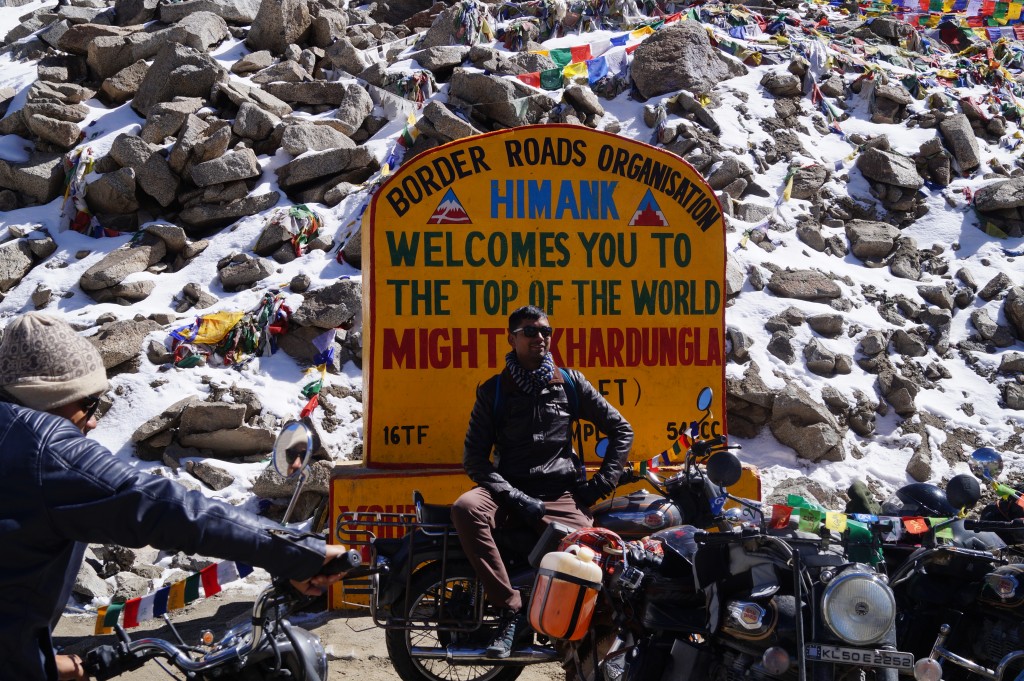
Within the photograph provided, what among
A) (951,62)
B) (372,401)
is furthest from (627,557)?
(951,62)

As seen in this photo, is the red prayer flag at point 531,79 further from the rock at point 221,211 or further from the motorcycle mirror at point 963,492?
the motorcycle mirror at point 963,492

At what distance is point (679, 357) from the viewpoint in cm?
672

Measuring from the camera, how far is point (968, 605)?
4.26 m

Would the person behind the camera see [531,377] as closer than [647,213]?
Yes

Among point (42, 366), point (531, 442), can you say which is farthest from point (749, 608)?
point (42, 366)

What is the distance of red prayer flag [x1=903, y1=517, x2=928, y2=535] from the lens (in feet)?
13.6

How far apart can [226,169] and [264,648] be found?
915 cm

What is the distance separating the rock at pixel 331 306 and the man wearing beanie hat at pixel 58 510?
6.60m

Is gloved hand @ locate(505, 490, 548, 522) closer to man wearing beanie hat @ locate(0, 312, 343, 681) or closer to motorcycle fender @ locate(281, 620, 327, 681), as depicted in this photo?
motorcycle fender @ locate(281, 620, 327, 681)

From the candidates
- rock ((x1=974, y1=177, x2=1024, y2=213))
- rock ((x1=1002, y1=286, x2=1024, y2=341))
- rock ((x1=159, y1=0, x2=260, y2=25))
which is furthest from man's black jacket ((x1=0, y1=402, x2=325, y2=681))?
rock ((x1=159, y1=0, x2=260, y2=25))

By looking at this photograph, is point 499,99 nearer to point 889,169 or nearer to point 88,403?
point 889,169

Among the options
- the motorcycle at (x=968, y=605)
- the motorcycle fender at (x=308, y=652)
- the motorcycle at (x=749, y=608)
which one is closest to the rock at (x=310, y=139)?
the motorcycle at (x=749, y=608)

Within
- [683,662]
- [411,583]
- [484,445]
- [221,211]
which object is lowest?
[411,583]

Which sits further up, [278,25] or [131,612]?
[278,25]
